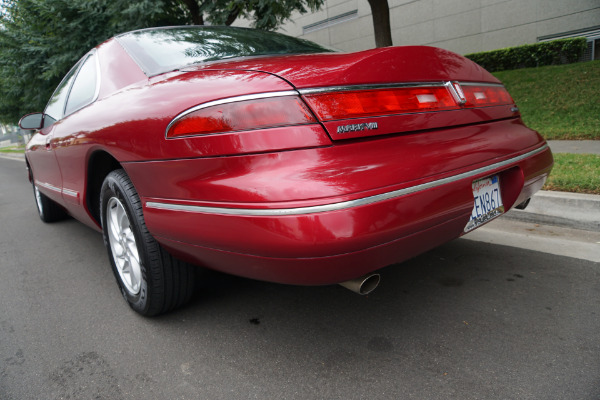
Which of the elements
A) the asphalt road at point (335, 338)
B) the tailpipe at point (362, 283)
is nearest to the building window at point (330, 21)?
the asphalt road at point (335, 338)

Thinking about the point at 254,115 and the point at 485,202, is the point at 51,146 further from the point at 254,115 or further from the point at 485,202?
Result: the point at 485,202

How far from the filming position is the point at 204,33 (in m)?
2.70

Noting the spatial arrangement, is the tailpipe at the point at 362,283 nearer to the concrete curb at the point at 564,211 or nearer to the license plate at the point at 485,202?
the license plate at the point at 485,202

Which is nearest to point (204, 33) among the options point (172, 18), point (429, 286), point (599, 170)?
point (429, 286)

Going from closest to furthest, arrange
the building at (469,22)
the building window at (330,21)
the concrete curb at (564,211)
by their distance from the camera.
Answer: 1. the concrete curb at (564,211)
2. the building at (469,22)
3. the building window at (330,21)

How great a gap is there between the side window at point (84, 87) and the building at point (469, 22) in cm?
1002

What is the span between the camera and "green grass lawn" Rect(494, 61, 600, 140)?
724 centimetres

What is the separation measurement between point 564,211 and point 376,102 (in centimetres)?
246

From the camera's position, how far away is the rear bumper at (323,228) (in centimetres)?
141

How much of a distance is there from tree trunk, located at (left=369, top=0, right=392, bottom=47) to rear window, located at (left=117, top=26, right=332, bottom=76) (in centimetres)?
652

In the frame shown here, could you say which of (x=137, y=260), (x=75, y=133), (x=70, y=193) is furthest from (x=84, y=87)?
(x=137, y=260)

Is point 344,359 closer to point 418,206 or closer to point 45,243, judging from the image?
point 418,206

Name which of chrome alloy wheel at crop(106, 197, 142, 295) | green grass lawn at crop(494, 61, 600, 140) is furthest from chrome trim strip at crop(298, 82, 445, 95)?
green grass lawn at crop(494, 61, 600, 140)

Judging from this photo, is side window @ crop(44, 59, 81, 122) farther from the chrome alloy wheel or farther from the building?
the building
